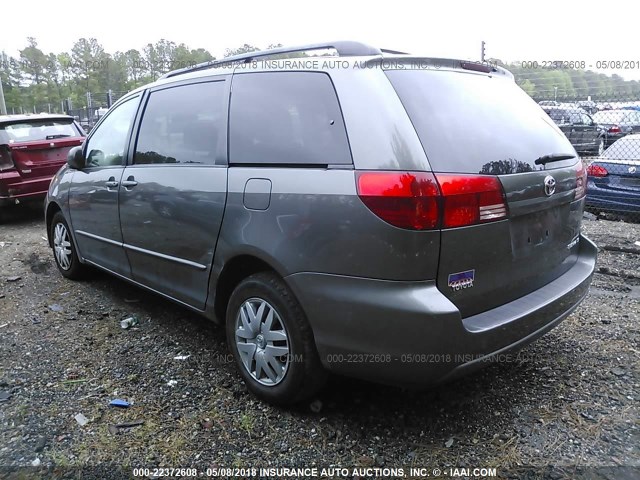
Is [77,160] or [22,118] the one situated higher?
[22,118]

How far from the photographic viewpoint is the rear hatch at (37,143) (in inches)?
292

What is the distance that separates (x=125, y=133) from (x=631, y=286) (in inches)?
170

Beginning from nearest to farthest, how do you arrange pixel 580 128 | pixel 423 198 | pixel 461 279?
1. pixel 423 198
2. pixel 461 279
3. pixel 580 128

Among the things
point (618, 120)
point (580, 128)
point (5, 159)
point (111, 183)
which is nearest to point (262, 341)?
point (111, 183)

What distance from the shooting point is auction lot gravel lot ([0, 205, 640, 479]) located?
2270mm

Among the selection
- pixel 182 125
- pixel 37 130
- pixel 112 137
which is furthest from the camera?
pixel 37 130

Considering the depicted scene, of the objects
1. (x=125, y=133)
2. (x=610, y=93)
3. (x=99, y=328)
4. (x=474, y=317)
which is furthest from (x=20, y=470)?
(x=610, y=93)

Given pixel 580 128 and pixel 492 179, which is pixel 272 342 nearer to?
pixel 492 179

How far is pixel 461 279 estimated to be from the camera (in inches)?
82.8

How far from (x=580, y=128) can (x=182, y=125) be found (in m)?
12.4

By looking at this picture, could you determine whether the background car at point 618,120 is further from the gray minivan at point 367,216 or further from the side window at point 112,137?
the side window at point 112,137

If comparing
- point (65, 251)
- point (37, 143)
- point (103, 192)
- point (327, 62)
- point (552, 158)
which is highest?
point (327, 62)

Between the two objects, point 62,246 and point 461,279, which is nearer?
point 461,279

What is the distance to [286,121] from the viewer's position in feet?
8.12
